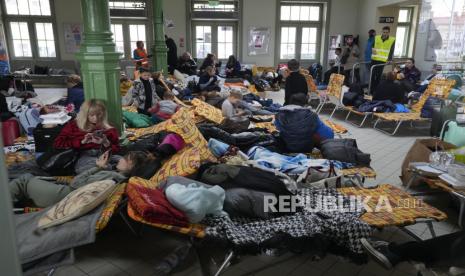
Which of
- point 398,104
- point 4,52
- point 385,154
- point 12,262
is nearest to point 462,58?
point 398,104

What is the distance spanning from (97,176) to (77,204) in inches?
21.9

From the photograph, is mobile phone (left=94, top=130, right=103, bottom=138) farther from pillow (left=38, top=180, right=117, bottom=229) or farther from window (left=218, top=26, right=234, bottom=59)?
window (left=218, top=26, right=234, bottom=59)


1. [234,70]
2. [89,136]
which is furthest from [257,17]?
[89,136]

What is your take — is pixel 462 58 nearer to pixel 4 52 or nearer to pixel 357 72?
pixel 357 72

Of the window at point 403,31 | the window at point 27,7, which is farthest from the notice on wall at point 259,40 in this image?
the window at point 27,7

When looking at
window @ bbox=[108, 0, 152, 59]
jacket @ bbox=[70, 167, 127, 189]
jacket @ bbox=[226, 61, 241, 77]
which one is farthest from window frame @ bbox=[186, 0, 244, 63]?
jacket @ bbox=[70, 167, 127, 189]

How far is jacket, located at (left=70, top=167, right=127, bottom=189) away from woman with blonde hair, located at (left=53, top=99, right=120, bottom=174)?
0.28 meters

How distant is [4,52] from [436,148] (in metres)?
12.7

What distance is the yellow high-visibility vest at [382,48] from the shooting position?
9617mm

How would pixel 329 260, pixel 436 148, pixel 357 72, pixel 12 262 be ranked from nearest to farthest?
pixel 12 262 < pixel 329 260 < pixel 436 148 < pixel 357 72

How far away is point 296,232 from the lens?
228 cm

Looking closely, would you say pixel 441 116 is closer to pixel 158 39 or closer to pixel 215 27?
pixel 158 39

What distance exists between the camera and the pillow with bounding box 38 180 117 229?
2305 mm

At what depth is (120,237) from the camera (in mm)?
3016
